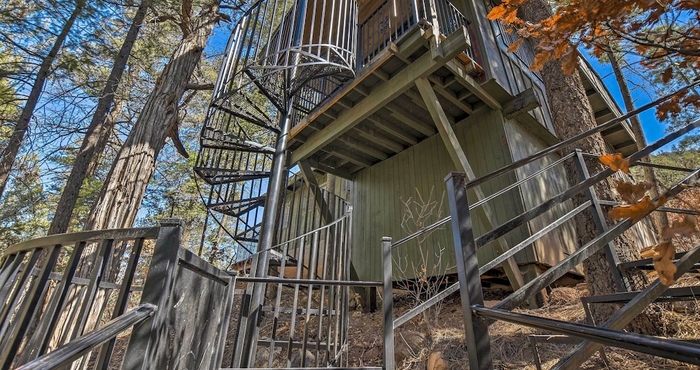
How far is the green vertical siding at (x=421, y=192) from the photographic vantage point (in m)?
4.62

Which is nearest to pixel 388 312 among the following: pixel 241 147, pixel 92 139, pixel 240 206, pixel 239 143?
pixel 239 143

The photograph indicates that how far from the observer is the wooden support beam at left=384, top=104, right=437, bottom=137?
16.1 feet

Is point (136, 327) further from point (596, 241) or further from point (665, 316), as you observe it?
point (665, 316)

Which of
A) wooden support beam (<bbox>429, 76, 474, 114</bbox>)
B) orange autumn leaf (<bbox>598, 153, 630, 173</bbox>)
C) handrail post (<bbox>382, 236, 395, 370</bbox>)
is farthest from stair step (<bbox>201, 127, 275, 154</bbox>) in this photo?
orange autumn leaf (<bbox>598, 153, 630, 173</bbox>)

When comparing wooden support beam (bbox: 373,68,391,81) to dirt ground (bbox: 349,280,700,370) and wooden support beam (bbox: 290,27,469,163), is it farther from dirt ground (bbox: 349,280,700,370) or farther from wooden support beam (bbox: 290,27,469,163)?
dirt ground (bbox: 349,280,700,370)

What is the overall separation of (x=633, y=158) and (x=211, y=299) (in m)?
2.08

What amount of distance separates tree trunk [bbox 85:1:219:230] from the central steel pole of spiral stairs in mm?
1231

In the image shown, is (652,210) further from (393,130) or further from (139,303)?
(393,130)

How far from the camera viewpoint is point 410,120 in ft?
17.0

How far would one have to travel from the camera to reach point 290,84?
15.5 ft

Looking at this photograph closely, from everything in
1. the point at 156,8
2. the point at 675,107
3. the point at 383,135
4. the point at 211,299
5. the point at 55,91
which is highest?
the point at 156,8

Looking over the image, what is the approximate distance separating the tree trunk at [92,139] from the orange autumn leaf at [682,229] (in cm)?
585

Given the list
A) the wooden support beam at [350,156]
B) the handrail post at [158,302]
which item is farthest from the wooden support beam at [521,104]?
the handrail post at [158,302]

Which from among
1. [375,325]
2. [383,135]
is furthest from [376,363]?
[383,135]
